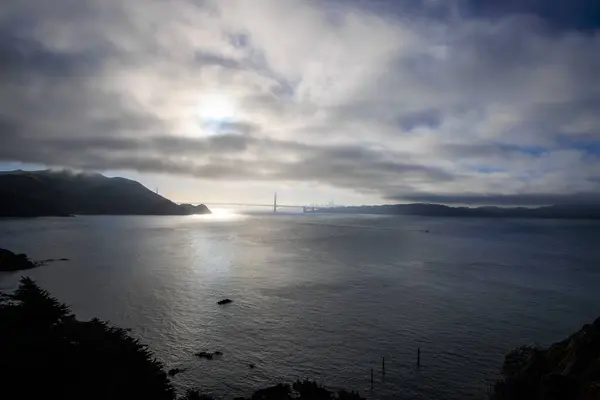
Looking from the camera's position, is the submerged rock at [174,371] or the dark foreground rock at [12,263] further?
the dark foreground rock at [12,263]

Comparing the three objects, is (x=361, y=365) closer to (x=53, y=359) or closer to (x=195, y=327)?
(x=195, y=327)

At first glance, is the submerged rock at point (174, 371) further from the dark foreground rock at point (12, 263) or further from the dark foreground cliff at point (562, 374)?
the dark foreground rock at point (12, 263)

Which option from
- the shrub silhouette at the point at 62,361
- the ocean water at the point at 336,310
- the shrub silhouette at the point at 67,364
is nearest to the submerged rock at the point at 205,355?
the ocean water at the point at 336,310

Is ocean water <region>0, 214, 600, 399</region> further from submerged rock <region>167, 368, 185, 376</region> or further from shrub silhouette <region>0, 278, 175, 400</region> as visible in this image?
shrub silhouette <region>0, 278, 175, 400</region>

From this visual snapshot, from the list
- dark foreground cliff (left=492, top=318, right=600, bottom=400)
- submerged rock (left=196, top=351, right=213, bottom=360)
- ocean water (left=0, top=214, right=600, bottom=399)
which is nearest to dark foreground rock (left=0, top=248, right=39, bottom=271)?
ocean water (left=0, top=214, right=600, bottom=399)

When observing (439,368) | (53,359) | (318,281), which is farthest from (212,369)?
A: (318,281)

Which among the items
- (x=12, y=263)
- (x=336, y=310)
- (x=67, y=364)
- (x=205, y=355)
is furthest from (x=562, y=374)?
(x=12, y=263)

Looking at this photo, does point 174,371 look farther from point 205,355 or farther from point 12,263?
point 12,263
